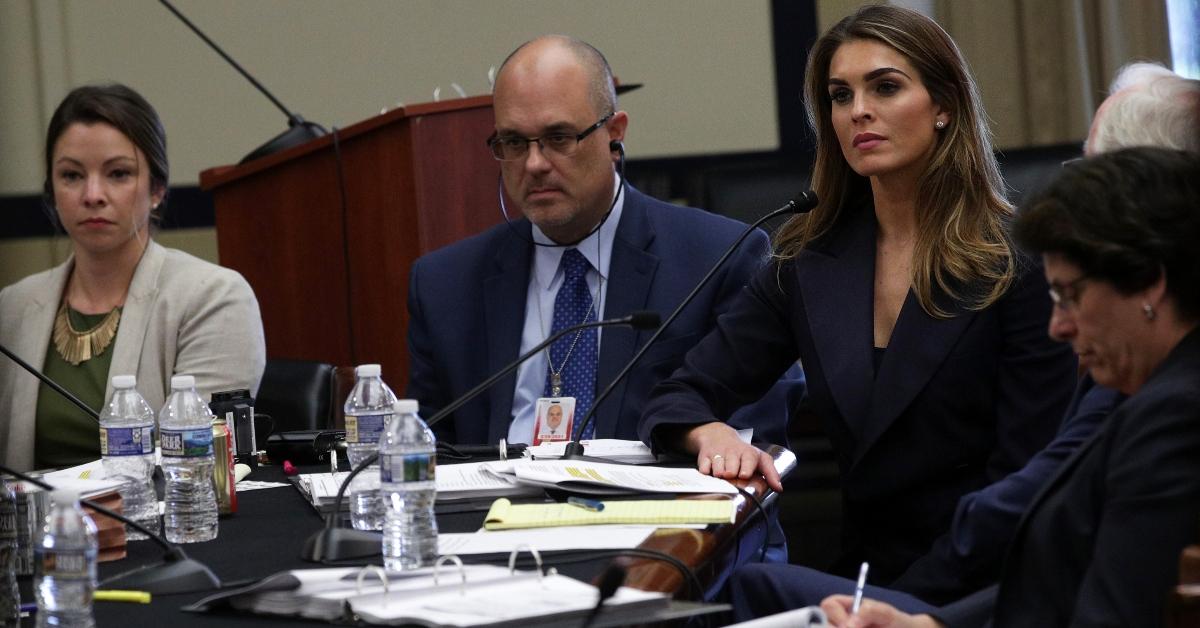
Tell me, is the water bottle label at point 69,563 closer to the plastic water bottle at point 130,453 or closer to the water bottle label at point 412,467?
the water bottle label at point 412,467

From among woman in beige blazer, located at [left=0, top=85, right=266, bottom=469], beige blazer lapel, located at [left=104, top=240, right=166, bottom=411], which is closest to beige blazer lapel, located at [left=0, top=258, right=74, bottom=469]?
woman in beige blazer, located at [left=0, top=85, right=266, bottom=469]

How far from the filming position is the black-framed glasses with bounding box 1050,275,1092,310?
162cm

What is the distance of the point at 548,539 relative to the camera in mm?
1787

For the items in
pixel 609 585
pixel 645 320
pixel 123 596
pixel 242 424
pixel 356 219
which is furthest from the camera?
pixel 356 219

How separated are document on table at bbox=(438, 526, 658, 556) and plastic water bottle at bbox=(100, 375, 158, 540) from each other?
0.53m

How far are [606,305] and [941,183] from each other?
32.0 inches

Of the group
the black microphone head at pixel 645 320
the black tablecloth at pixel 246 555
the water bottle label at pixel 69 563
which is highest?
the black microphone head at pixel 645 320

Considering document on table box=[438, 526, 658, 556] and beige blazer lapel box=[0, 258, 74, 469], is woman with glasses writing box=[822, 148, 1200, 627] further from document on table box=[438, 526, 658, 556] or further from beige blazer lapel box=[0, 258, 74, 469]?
beige blazer lapel box=[0, 258, 74, 469]

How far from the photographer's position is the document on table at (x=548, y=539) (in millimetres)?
1739

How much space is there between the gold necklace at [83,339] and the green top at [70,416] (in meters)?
0.01

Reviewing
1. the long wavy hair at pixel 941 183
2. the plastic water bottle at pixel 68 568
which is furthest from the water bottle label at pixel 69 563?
the long wavy hair at pixel 941 183

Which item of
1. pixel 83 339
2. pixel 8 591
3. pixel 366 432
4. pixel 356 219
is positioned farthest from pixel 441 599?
pixel 356 219

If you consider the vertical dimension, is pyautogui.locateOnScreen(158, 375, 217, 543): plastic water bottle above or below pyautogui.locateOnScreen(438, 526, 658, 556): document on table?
above

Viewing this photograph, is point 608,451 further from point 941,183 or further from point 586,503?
point 941,183
